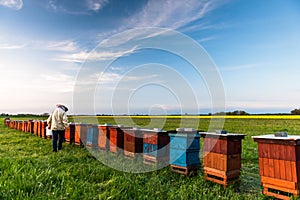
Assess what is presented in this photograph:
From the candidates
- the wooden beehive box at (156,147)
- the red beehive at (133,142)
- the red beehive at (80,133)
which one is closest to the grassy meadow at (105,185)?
the wooden beehive box at (156,147)

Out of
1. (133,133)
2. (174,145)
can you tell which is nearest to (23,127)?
(133,133)

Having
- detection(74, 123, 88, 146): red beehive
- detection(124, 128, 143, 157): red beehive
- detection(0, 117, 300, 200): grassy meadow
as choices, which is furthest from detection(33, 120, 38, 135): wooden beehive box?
detection(124, 128, 143, 157): red beehive

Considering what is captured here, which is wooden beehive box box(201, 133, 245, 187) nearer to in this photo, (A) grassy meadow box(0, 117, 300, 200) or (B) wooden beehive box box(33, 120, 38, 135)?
(A) grassy meadow box(0, 117, 300, 200)

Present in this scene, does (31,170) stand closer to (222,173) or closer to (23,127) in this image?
(222,173)

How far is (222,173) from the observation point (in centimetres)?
486

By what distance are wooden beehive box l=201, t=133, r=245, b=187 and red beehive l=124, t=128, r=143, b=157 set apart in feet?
7.73

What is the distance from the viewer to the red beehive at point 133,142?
Result: 702 centimetres

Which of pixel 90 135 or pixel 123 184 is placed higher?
pixel 90 135

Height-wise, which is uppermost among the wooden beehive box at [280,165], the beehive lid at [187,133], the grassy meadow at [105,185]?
the beehive lid at [187,133]

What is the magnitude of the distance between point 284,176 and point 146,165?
329 cm

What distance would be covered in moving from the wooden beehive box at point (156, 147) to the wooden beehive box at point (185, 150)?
571 millimetres

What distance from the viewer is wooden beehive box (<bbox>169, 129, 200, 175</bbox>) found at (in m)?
5.45

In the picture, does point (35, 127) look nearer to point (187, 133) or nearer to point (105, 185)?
point (105, 185)

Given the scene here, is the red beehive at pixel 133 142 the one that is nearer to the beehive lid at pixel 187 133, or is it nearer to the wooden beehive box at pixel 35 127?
the beehive lid at pixel 187 133
